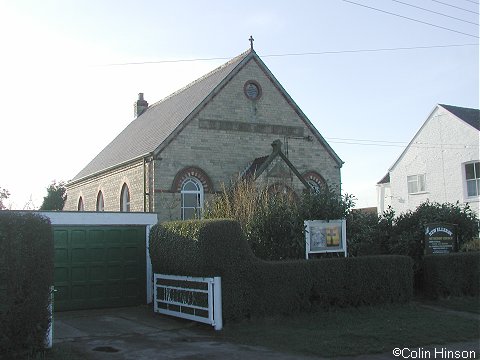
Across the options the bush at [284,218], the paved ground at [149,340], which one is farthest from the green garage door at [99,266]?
the bush at [284,218]

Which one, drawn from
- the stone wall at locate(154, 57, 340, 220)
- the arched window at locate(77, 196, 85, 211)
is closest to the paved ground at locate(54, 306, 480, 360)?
the stone wall at locate(154, 57, 340, 220)

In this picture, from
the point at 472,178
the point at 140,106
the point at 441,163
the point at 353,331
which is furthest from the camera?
the point at 140,106

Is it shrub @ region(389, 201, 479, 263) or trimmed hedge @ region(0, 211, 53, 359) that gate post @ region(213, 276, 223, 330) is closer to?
trimmed hedge @ region(0, 211, 53, 359)

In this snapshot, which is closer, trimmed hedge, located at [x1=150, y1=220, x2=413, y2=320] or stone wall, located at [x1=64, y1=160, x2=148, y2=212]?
trimmed hedge, located at [x1=150, y1=220, x2=413, y2=320]

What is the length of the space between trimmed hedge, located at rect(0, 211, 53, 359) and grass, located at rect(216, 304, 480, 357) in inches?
152

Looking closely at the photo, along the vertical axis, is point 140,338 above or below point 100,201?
below

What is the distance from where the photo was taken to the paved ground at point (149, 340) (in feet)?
31.7

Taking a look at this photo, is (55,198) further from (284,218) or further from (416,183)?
(284,218)

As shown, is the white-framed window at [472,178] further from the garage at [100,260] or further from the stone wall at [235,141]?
the garage at [100,260]

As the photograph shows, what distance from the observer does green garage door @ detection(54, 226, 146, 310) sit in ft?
49.2

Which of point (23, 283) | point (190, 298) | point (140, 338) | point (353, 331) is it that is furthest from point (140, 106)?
point (23, 283)

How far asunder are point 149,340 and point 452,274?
32.8 ft

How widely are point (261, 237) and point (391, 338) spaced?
5207mm

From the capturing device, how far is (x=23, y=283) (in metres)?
9.21
